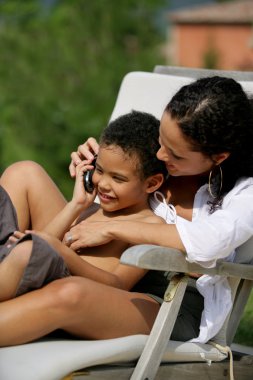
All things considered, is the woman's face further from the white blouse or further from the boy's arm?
the boy's arm

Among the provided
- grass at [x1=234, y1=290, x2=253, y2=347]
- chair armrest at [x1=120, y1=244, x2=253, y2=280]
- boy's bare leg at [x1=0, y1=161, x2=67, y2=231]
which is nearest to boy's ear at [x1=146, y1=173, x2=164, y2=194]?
boy's bare leg at [x1=0, y1=161, x2=67, y2=231]

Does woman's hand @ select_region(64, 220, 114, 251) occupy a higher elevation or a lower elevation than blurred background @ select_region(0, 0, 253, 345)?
higher

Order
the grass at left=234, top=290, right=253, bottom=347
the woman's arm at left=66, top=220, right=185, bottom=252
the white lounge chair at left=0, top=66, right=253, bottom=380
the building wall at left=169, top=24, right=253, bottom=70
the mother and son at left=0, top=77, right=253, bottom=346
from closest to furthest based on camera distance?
the white lounge chair at left=0, top=66, right=253, bottom=380 < the mother and son at left=0, top=77, right=253, bottom=346 < the woman's arm at left=66, top=220, right=185, bottom=252 < the grass at left=234, top=290, right=253, bottom=347 < the building wall at left=169, top=24, right=253, bottom=70

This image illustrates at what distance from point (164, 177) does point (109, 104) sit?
37.6ft

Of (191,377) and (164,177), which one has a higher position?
(164,177)

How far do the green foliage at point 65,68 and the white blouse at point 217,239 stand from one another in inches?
382

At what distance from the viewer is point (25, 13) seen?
1916 centimetres

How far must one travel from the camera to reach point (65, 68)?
1648 cm

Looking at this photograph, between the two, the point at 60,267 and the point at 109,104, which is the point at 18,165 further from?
the point at 109,104

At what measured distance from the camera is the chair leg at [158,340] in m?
3.12

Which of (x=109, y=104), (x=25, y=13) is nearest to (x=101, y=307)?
(x=109, y=104)

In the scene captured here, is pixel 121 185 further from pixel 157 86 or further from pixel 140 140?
pixel 157 86

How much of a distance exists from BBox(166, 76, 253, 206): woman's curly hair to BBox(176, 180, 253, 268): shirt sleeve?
23 cm

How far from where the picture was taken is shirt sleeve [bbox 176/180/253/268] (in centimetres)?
316
